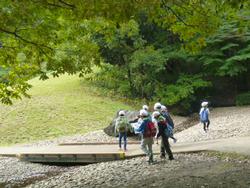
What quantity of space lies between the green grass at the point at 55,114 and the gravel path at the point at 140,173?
774 cm

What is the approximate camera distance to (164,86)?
33844mm

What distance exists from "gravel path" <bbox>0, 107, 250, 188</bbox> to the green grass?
774cm

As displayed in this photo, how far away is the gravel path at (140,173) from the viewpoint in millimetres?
11914

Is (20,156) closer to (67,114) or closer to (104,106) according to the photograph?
(67,114)

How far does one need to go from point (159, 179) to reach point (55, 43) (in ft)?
16.3

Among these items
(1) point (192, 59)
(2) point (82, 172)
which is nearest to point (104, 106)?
(1) point (192, 59)

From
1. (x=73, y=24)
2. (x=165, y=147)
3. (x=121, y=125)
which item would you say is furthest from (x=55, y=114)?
(x=73, y=24)

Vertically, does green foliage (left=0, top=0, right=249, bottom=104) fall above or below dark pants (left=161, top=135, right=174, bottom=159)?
above

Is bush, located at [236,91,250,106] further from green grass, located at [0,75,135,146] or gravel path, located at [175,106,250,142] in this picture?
green grass, located at [0,75,135,146]

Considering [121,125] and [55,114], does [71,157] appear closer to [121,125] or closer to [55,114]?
[121,125]

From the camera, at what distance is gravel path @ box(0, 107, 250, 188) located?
1191 cm

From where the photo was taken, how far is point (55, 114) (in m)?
32.0

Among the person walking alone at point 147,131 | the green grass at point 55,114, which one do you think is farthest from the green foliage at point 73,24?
the green grass at point 55,114

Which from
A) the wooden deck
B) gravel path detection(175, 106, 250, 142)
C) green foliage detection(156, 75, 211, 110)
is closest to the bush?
green foliage detection(156, 75, 211, 110)
